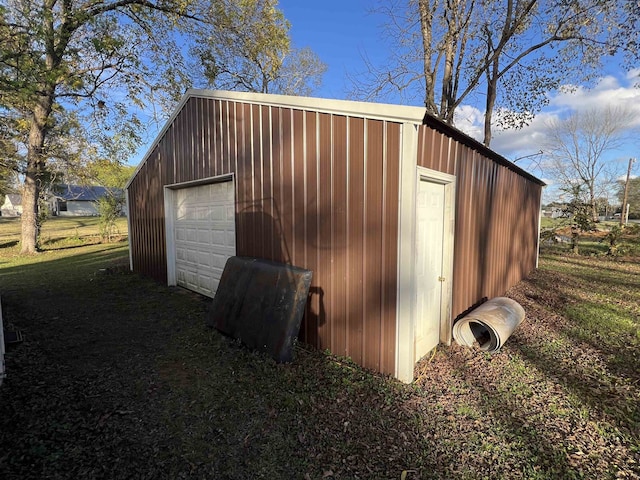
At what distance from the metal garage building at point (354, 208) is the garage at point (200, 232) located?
41 mm

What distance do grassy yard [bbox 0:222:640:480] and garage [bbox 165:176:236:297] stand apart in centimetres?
141

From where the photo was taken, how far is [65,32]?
888cm

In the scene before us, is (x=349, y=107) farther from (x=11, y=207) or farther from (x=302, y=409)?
(x=11, y=207)

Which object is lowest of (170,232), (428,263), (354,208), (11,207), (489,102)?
(428,263)

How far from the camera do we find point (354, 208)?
338 cm

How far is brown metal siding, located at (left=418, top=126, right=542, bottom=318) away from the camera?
3914 mm

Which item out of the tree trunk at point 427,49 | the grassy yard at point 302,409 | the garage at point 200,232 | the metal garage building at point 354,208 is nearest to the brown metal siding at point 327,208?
the metal garage building at point 354,208

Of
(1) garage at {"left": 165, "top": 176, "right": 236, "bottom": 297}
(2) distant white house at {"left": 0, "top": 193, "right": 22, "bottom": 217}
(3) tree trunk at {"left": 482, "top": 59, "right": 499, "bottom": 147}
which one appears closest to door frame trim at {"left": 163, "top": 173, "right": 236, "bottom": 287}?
(1) garage at {"left": 165, "top": 176, "right": 236, "bottom": 297}

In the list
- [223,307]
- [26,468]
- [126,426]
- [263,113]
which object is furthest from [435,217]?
[26,468]

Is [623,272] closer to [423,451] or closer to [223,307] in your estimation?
[423,451]

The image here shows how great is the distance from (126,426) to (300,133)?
3.33m

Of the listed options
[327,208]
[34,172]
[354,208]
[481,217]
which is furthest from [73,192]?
[481,217]

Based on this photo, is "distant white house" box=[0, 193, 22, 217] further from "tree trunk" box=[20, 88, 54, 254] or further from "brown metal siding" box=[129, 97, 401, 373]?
"brown metal siding" box=[129, 97, 401, 373]

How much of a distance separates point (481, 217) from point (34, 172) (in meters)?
15.3
